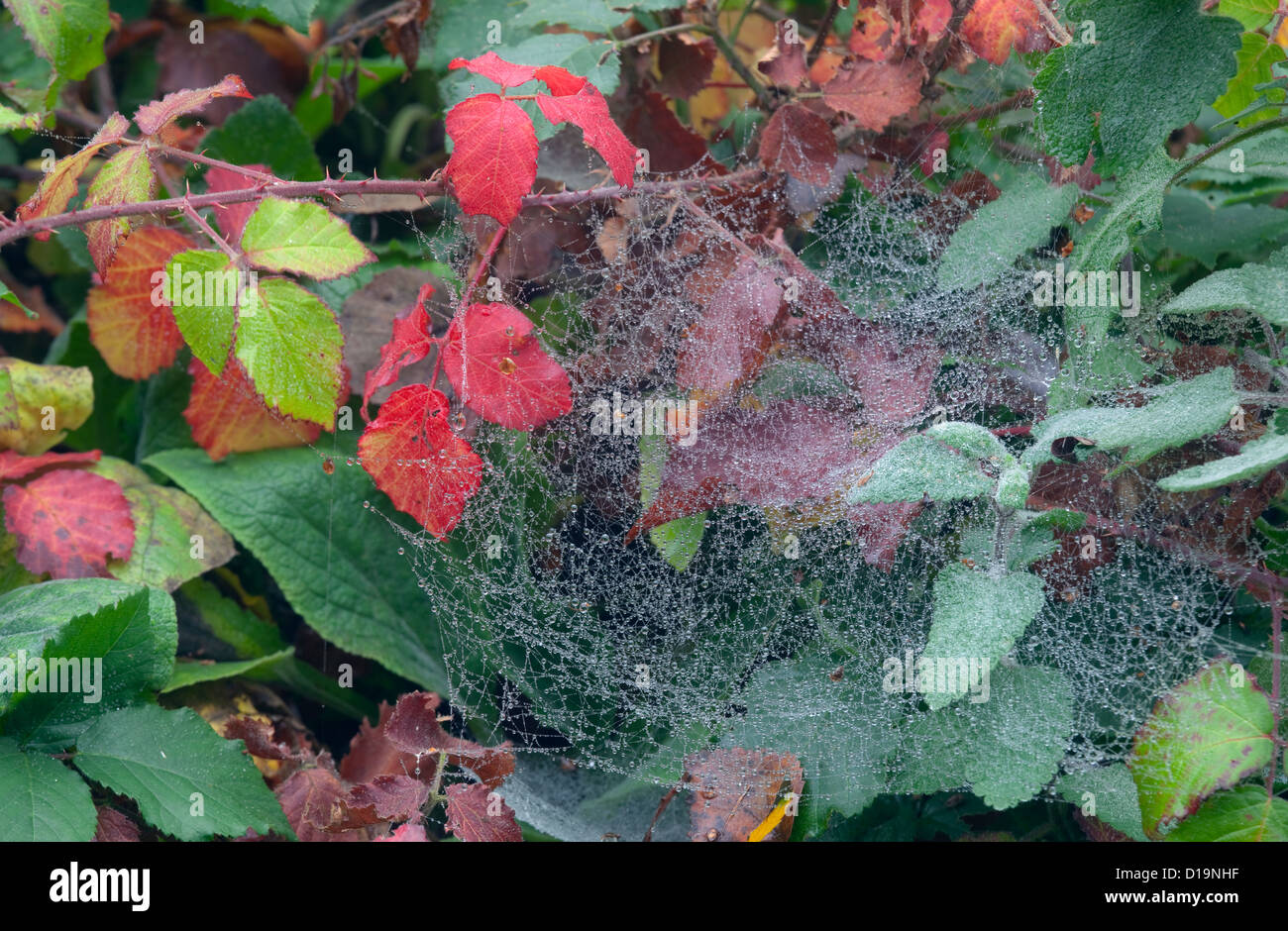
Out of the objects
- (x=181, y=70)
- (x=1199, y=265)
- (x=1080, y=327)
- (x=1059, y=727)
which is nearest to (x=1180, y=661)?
(x=1059, y=727)

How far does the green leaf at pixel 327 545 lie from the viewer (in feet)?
2.90

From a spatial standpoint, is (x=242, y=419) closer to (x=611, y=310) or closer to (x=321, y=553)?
(x=321, y=553)

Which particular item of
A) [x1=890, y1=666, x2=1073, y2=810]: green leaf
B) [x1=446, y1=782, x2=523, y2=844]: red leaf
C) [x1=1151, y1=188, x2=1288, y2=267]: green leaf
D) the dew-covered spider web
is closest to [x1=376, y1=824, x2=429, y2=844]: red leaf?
[x1=446, y1=782, x2=523, y2=844]: red leaf

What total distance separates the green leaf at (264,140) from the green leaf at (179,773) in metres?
0.57

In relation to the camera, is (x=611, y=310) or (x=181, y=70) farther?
(x=181, y=70)

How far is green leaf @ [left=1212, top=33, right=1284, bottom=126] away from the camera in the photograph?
2.60 feet

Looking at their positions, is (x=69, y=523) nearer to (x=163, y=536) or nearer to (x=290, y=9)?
(x=163, y=536)

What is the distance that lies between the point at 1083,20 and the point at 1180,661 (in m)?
0.48

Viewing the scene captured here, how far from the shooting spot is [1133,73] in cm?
67

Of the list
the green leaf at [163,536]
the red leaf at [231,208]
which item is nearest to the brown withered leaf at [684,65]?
the red leaf at [231,208]

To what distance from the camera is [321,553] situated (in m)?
0.91

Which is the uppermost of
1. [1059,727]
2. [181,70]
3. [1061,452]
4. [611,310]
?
[181,70]

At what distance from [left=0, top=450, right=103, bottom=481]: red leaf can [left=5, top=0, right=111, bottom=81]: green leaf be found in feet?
1.18

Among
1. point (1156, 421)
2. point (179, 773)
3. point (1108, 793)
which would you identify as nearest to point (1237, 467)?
point (1156, 421)
